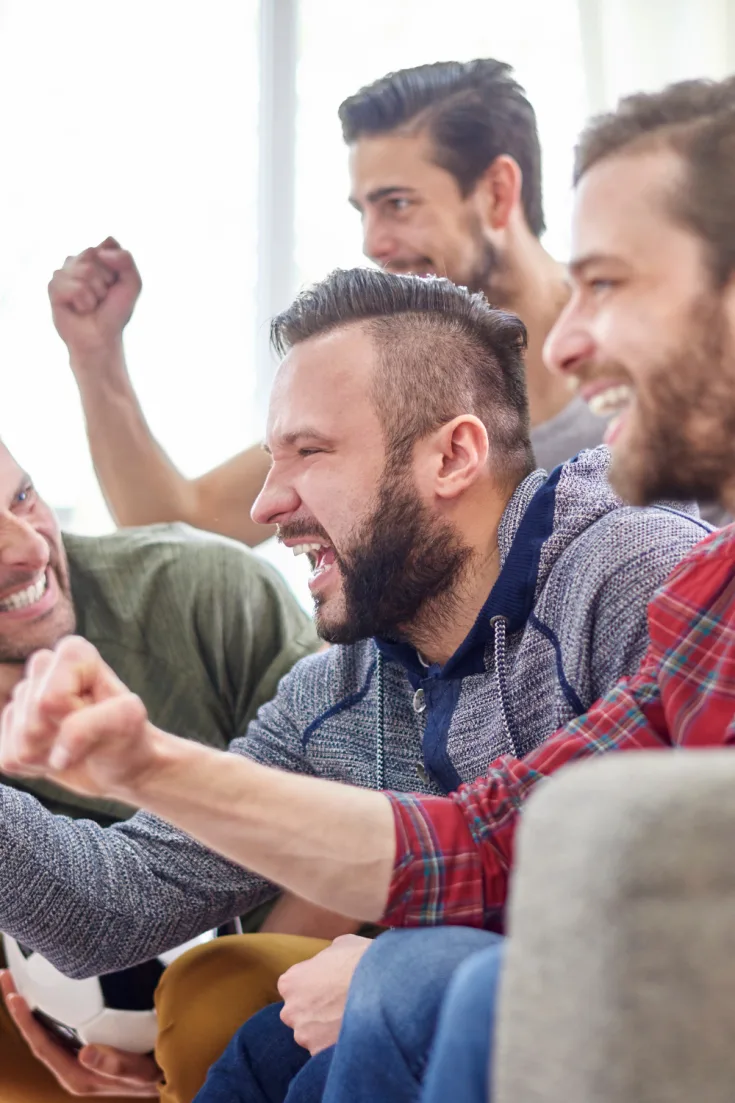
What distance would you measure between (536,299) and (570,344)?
2.83 feet

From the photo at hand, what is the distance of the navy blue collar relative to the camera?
106 centimetres

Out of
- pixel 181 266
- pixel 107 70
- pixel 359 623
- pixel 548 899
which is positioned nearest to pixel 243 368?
pixel 181 266

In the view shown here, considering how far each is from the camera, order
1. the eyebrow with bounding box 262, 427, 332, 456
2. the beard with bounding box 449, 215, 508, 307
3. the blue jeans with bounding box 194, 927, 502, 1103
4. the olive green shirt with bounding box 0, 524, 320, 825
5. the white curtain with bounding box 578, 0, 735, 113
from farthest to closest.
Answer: the white curtain with bounding box 578, 0, 735, 113 → the beard with bounding box 449, 215, 508, 307 → the olive green shirt with bounding box 0, 524, 320, 825 → the eyebrow with bounding box 262, 427, 332, 456 → the blue jeans with bounding box 194, 927, 502, 1103

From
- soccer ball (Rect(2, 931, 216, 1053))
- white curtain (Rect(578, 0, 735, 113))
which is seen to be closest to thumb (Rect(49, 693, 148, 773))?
soccer ball (Rect(2, 931, 216, 1053))

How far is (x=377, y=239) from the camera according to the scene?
1.84 meters

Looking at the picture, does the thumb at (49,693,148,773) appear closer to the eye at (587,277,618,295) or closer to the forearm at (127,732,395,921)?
the forearm at (127,732,395,921)

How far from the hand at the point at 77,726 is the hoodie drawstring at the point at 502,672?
366 mm

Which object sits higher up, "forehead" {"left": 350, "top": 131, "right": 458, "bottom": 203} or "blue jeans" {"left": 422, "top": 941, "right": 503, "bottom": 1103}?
"forehead" {"left": 350, "top": 131, "right": 458, "bottom": 203}

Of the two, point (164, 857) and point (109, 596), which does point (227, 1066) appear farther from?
point (109, 596)

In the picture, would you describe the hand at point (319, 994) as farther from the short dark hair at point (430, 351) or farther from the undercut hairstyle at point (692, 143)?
the undercut hairstyle at point (692, 143)

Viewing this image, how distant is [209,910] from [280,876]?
16.1 inches

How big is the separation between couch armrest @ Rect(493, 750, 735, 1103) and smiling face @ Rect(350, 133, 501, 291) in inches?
55.4

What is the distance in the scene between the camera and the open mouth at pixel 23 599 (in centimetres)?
155

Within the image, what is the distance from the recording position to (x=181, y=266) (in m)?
1.91
